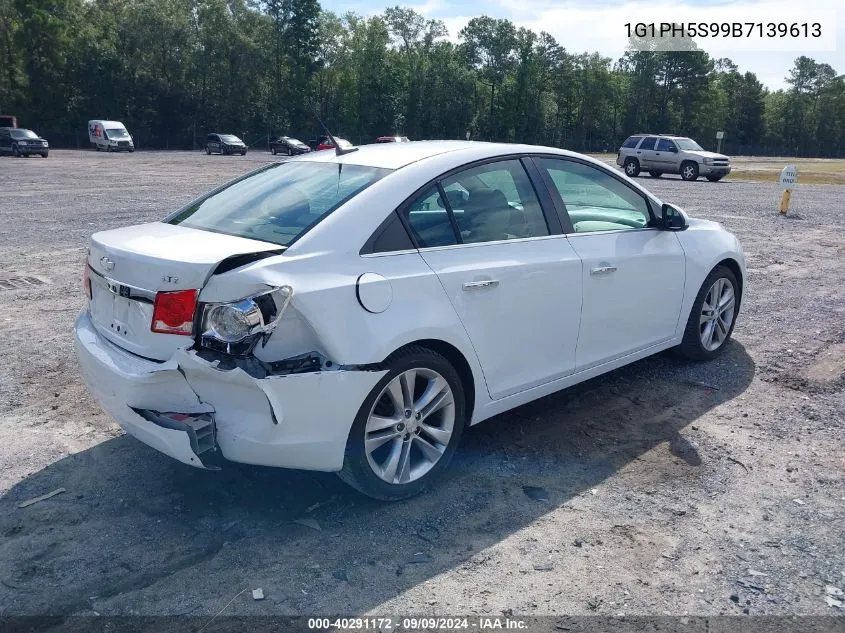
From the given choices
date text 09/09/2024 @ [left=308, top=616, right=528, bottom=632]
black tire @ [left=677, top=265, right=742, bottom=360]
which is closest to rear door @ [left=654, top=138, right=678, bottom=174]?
black tire @ [left=677, top=265, right=742, bottom=360]

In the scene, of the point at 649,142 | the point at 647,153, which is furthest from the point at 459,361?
the point at 649,142

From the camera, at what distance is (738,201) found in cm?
2059

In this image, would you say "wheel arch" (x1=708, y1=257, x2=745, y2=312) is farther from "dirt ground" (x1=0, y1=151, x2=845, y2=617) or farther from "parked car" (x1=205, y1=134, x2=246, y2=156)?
"parked car" (x1=205, y1=134, x2=246, y2=156)

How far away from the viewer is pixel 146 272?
334 cm

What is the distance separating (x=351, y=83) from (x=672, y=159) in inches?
2087

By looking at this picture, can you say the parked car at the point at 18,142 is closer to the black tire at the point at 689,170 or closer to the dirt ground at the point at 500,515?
the black tire at the point at 689,170

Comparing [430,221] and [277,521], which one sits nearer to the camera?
[277,521]

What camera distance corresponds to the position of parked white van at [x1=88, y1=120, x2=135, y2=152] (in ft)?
176

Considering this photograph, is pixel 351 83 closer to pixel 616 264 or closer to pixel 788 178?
pixel 788 178

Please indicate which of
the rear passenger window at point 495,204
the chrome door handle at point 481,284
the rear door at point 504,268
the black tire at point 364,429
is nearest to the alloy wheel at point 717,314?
the rear door at point 504,268

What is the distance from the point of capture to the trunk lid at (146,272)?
3.24 metres

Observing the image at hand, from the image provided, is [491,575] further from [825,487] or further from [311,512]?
[825,487]

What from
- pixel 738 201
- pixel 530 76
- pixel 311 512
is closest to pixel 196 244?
pixel 311 512

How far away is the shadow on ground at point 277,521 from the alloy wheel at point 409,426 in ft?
0.62
